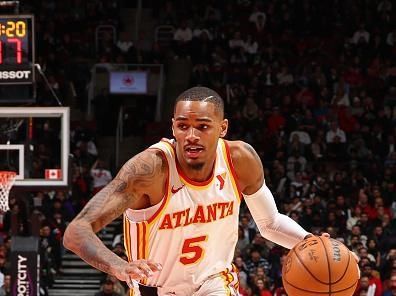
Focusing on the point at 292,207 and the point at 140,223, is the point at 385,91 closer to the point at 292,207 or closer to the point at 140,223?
the point at 292,207

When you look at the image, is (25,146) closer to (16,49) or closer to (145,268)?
(16,49)

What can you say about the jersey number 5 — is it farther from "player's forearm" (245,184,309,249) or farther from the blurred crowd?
the blurred crowd

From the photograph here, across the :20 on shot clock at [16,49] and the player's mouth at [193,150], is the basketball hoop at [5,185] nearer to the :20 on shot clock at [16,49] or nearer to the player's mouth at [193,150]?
the :20 on shot clock at [16,49]

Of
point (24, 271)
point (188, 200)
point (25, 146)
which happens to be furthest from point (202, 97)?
point (24, 271)

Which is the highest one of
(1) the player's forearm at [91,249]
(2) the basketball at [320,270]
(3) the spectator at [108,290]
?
(1) the player's forearm at [91,249]

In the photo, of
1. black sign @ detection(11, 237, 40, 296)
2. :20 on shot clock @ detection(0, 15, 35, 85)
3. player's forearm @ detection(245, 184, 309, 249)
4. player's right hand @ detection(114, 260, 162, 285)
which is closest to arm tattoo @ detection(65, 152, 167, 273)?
player's right hand @ detection(114, 260, 162, 285)

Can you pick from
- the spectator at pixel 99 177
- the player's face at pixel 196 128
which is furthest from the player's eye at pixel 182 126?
the spectator at pixel 99 177

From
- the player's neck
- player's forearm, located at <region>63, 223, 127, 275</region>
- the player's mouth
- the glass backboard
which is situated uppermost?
the player's mouth

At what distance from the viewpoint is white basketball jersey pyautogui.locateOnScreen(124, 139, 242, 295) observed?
5.21 metres

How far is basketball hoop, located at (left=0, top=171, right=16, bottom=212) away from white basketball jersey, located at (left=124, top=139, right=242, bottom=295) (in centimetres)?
610

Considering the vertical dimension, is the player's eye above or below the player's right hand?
above

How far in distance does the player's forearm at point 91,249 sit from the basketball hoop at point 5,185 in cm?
678

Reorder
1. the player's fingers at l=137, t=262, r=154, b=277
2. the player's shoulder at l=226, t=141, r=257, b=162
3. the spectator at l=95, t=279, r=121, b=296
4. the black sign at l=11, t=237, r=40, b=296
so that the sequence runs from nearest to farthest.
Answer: the player's fingers at l=137, t=262, r=154, b=277 → the player's shoulder at l=226, t=141, r=257, b=162 → the black sign at l=11, t=237, r=40, b=296 → the spectator at l=95, t=279, r=121, b=296

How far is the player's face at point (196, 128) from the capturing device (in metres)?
5.05
